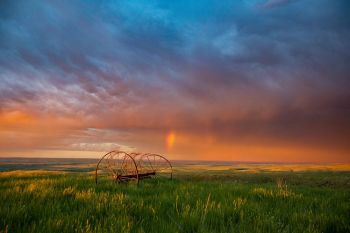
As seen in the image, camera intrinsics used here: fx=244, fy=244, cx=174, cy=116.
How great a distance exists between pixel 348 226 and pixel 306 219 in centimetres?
68

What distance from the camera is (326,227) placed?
4410 millimetres

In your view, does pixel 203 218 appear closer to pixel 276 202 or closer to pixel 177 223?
pixel 177 223

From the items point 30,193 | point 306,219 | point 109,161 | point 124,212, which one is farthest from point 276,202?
point 109,161

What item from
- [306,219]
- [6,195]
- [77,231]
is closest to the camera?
[77,231]

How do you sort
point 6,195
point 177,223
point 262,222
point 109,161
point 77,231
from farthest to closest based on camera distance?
point 109,161
point 6,195
point 262,222
point 177,223
point 77,231

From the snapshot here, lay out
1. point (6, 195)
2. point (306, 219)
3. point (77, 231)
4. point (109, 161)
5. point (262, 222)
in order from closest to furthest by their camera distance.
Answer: point (77, 231) < point (262, 222) < point (306, 219) < point (6, 195) < point (109, 161)

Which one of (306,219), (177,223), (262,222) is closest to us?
(177,223)

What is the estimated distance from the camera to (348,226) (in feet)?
14.5

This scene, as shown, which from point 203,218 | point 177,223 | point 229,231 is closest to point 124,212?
point 177,223

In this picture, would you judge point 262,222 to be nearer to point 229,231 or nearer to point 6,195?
point 229,231

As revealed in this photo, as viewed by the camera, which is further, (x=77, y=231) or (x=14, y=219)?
(x=14, y=219)

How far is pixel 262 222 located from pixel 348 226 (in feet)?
5.17

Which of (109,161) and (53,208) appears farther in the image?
(109,161)

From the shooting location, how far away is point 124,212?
4.84m
